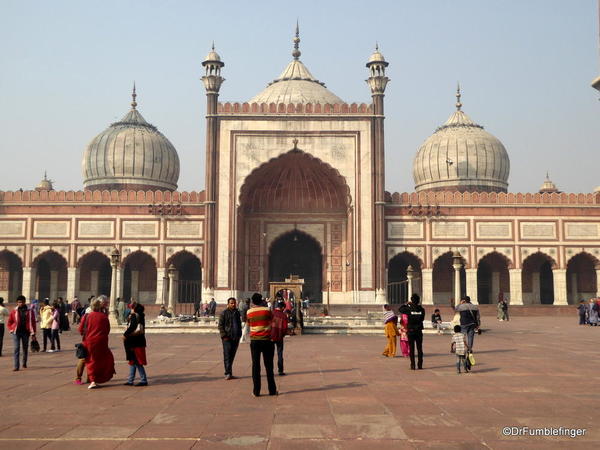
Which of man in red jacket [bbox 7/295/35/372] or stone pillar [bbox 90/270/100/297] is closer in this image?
man in red jacket [bbox 7/295/35/372]

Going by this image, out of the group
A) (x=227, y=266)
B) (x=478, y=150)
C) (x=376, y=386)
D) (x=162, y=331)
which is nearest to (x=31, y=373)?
(x=376, y=386)

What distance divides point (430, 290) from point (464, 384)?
22557mm

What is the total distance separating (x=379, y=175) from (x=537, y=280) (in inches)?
417

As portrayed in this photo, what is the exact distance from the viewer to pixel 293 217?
3109 cm

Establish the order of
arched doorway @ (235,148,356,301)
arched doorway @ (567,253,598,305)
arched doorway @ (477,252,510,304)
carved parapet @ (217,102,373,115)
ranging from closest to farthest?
1. carved parapet @ (217,102,373,115)
2. arched doorway @ (235,148,356,301)
3. arched doorway @ (567,253,598,305)
4. arched doorway @ (477,252,510,304)

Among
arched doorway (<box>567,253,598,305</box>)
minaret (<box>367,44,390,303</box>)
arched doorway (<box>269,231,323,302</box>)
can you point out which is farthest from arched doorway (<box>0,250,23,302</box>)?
arched doorway (<box>567,253,598,305</box>)

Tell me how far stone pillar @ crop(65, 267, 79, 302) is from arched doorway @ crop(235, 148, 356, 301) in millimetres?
8085

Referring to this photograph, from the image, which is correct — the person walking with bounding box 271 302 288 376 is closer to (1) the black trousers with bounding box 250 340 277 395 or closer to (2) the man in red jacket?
(1) the black trousers with bounding box 250 340 277 395

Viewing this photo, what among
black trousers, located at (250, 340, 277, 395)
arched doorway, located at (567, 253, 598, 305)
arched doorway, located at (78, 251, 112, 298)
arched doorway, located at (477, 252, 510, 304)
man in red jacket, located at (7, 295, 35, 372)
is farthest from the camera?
arched doorway, located at (477, 252, 510, 304)

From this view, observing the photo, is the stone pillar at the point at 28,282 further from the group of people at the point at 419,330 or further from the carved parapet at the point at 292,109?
the group of people at the point at 419,330

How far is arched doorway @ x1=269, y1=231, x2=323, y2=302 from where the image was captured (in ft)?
106

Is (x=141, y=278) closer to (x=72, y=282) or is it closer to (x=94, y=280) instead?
(x=94, y=280)

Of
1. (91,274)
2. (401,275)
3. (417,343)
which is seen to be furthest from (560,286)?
(91,274)

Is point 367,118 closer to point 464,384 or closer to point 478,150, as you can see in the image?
point 478,150
